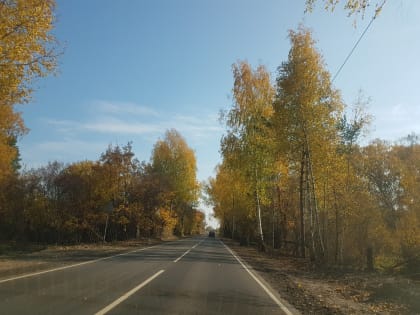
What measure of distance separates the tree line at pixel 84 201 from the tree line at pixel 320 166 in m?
12.4

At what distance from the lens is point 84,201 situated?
39.6m

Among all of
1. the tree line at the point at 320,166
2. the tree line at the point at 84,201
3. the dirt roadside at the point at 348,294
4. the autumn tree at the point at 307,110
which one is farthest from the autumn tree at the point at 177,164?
the dirt roadside at the point at 348,294

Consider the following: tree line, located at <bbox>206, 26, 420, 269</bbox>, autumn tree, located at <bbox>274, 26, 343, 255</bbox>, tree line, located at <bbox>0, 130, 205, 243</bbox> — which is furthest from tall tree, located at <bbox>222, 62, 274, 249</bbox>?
tree line, located at <bbox>0, 130, 205, 243</bbox>

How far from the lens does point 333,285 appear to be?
14961 millimetres

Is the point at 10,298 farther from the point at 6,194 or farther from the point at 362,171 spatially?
the point at 6,194

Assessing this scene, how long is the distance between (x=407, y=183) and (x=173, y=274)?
13.2 m

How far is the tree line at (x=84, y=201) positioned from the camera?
1575 inches

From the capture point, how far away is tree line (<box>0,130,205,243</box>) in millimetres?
40000

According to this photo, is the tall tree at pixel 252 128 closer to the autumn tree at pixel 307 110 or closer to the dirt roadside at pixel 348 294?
the autumn tree at pixel 307 110

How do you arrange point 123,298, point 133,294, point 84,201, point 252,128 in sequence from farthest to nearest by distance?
point 84,201, point 252,128, point 133,294, point 123,298

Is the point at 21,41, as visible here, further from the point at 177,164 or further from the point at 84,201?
the point at 177,164

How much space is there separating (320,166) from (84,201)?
2467 centimetres

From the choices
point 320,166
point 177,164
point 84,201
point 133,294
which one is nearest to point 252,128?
point 320,166

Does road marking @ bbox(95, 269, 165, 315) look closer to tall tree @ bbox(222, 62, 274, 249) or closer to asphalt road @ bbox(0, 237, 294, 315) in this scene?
asphalt road @ bbox(0, 237, 294, 315)
